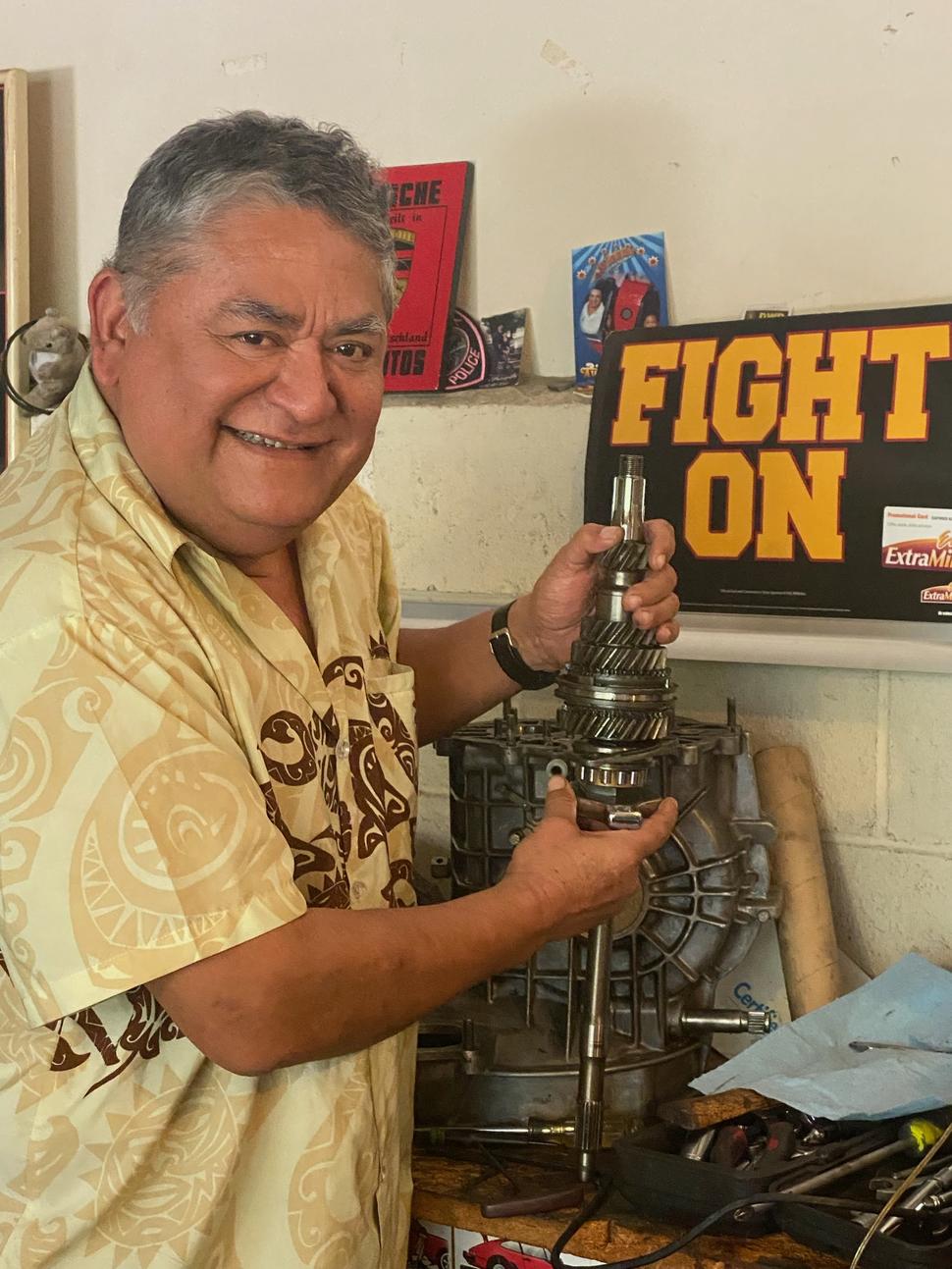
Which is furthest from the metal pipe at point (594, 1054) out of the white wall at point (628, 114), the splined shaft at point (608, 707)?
the white wall at point (628, 114)

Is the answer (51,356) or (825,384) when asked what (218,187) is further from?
(51,356)

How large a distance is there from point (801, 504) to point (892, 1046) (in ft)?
1.97

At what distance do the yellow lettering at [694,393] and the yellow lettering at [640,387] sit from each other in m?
0.02

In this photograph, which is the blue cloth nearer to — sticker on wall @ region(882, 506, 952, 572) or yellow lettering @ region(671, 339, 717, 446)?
sticker on wall @ region(882, 506, 952, 572)

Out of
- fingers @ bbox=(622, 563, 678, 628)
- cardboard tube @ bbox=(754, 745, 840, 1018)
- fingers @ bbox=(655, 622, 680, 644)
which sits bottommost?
cardboard tube @ bbox=(754, 745, 840, 1018)

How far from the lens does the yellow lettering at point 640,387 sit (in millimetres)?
1605

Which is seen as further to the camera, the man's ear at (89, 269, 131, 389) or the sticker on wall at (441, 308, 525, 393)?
the sticker on wall at (441, 308, 525, 393)

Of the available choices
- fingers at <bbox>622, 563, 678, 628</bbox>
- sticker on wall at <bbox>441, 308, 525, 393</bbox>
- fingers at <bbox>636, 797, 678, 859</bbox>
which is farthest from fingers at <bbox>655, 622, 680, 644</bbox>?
sticker on wall at <bbox>441, 308, 525, 393</bbox>

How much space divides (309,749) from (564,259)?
33.8 inches

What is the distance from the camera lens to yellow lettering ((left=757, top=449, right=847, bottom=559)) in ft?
4.97

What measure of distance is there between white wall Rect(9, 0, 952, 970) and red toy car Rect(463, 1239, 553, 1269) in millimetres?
575

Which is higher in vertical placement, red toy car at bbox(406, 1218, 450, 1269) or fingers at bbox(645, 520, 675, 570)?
fingers at bbox(645, 520, 675, 570)

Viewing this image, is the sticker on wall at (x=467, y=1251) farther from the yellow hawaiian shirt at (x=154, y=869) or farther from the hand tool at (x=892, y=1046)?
the hand tool at (x=892, y=1046)

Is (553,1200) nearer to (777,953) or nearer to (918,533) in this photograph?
(777,953)
